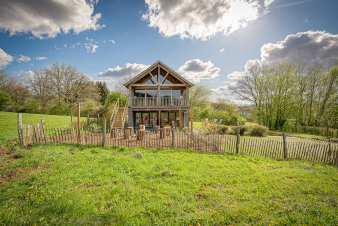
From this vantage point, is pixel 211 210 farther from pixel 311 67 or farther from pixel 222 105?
pixel 222 105

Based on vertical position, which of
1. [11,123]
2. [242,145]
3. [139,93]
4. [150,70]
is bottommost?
[242,145]

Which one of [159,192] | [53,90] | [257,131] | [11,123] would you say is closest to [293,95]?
→ [257,131]

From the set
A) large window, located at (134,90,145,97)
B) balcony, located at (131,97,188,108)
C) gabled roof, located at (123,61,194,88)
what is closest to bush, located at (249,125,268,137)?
balcony, located at (131,97,188,108)

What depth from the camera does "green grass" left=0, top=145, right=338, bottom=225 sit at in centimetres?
363

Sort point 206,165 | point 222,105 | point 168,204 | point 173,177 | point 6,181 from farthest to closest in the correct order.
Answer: point 222,105
point 206,165
point 173,177
point 6,181
point 168,204

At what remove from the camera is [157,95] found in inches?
746

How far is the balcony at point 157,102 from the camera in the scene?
18795 mm

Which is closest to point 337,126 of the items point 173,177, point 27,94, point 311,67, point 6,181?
point 311,67

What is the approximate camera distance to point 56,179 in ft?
17.7

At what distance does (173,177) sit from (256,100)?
30.7 meters

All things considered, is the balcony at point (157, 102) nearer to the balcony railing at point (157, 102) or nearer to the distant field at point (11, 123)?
the balcony railing at point (157, 102)

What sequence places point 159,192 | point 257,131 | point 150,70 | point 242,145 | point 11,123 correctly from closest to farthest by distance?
point 159,192 → point 242,145 → point 11,123 → point 150,70 → point 257,131

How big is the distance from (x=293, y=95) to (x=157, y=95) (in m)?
24.7

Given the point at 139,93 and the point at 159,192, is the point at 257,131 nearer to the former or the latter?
the point at 139,93
